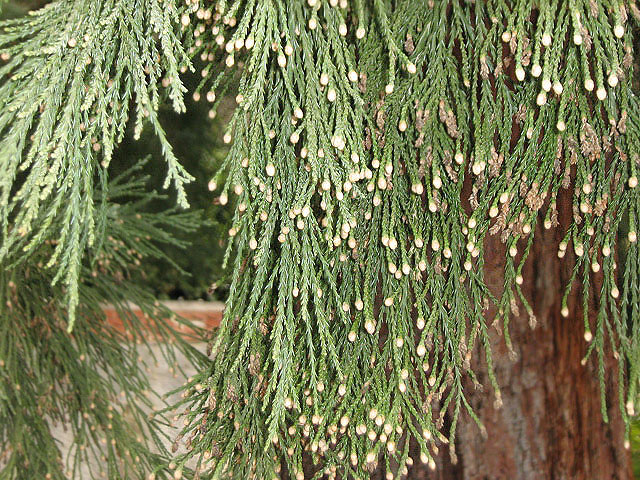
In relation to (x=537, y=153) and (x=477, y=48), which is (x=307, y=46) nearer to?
(x=477, y=48)

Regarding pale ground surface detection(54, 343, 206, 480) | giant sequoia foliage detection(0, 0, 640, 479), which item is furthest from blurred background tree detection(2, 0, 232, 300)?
giant sequoia foliage detection(0, 0, 640, 479)

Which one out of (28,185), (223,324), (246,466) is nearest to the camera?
(28,185)

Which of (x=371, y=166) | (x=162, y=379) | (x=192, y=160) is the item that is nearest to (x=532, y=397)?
(x=371, y=166)

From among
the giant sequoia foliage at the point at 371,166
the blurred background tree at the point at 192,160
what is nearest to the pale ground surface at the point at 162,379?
the blurred background tree at the point at 192,160

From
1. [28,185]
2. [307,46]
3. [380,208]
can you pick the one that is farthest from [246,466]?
[307,46]

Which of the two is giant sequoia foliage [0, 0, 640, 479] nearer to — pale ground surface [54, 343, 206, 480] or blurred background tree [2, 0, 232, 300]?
blurred background tree [2, 0, 232, 300]
